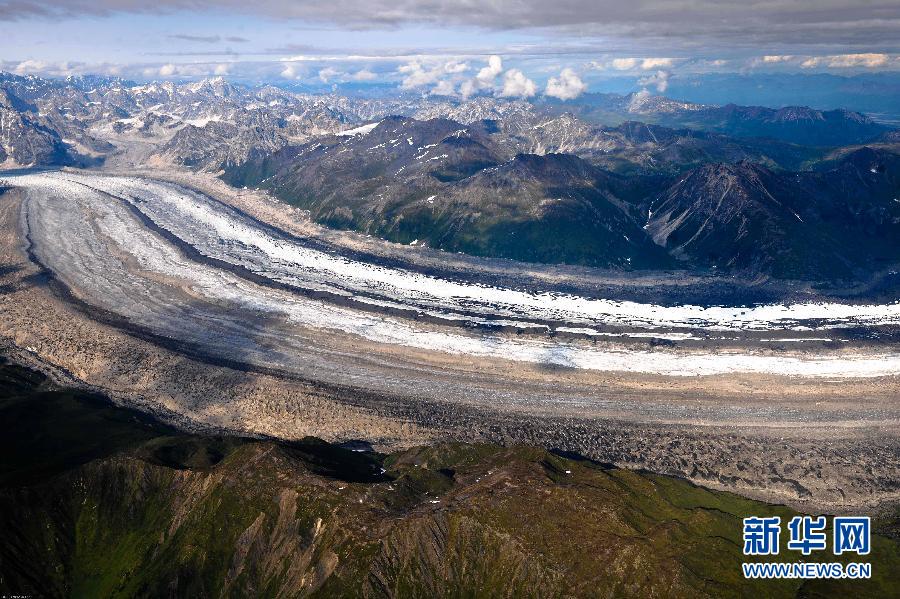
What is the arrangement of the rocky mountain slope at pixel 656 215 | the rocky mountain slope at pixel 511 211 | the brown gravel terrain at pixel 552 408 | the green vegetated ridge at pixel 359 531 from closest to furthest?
the green vegetated ridge at pixel 359 531
the brown gravel terrain at pixel 552 408
the rocky mountain slope at pixel 656 215
the rocky mountain slope at pixel 511 211

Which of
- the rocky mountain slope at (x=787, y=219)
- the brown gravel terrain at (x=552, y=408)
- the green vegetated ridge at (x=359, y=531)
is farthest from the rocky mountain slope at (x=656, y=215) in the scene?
the green vegetated ridge at (x=359, y=531)

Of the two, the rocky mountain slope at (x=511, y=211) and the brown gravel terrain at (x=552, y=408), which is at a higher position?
the rocky mountain slope at (x=511, y=211)

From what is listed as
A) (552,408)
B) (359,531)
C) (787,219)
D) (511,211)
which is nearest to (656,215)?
(787,219)

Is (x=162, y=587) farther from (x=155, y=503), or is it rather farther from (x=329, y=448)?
(x=329, y=448)

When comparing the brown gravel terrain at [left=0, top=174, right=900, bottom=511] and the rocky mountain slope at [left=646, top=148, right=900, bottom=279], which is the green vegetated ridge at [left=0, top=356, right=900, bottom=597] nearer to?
the brown gravel terrain at [left=0, top=174, right=900, bottom=511]

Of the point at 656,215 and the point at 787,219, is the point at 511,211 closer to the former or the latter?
the point at 656,215

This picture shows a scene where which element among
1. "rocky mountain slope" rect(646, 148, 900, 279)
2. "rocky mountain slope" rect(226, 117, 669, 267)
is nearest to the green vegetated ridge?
"rocky mountain slope" rect(646, 148, 900, 279)

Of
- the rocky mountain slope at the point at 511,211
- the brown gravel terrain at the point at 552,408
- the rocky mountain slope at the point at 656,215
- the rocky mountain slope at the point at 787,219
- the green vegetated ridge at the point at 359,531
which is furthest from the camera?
the rocky mountain slope at the point at 511,211

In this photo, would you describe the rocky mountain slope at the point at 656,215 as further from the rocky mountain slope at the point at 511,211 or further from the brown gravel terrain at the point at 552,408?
the brown gravel terrain at the point at 552,408
